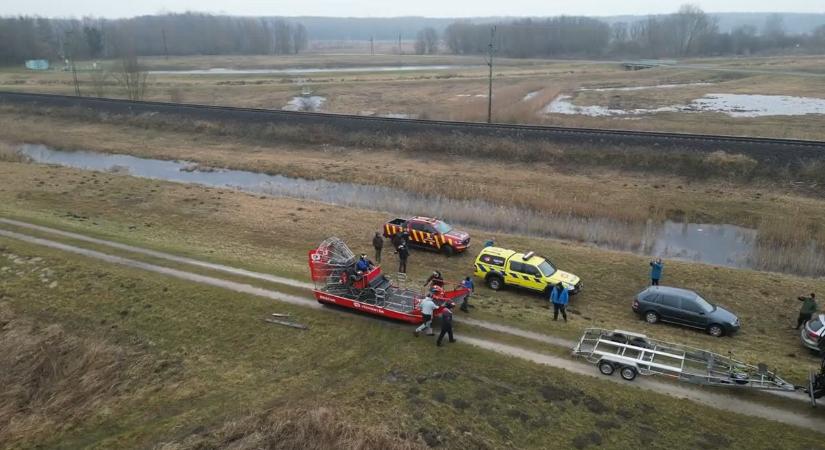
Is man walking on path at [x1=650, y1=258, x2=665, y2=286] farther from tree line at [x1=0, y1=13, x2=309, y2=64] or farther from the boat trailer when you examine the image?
tree line at [x1=0, y1=13, x2=309, y2=64]

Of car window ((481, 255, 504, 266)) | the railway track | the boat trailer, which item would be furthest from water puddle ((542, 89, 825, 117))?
the boat trailer

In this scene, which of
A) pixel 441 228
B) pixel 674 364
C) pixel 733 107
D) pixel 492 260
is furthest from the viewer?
pixel 733 107

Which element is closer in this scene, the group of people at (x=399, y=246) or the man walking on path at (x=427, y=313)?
the man walking on path at (x=427, y=313)

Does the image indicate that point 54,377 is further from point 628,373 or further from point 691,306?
point 691,306

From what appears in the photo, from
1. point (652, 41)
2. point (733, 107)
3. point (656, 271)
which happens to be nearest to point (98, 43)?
point (733, 107)

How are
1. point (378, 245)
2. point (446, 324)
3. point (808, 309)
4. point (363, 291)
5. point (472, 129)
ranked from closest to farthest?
point (446, 324)
point (808, 309)
point (363, 291)
point (378, 245)
point (472, 129)

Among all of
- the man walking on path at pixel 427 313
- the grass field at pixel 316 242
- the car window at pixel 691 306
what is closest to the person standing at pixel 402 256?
the grass field at pixel 316 242

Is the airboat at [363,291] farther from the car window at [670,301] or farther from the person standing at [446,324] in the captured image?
the car window at [670,301]

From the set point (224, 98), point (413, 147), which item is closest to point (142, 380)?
point (413, 147)
